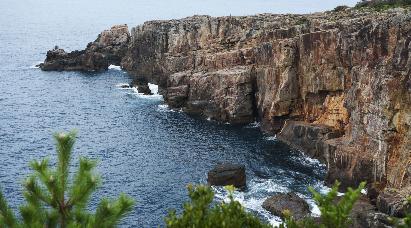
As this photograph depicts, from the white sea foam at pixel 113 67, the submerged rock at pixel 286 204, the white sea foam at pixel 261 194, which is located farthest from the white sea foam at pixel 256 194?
the white sea foam at pixel 113 67

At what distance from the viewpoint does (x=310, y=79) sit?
75.6m

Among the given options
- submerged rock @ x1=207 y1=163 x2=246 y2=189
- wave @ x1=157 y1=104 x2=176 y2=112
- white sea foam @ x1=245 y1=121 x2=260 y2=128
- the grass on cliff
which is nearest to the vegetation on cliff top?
submerged rock @ x1=207 y1=163 x2=246 y2=189

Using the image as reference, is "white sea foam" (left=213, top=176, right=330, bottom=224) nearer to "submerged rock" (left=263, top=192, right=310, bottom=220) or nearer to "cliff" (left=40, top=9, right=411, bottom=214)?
"submerged rock" (left=263, top=192, right=310, bottom=220)

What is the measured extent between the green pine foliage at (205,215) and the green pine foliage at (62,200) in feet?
6.73

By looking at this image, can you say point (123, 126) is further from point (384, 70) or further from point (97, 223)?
point (97, 223)

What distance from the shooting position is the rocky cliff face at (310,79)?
2039 inches

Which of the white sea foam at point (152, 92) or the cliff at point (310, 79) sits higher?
the cliff at point (310, 79)

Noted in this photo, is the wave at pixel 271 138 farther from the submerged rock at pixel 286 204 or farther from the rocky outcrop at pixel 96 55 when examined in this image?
the rocky outcrop at pixel 96 55

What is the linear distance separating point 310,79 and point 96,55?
8190 cm

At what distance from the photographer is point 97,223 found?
14.4 meters

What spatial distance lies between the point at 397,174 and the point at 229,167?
18.9m

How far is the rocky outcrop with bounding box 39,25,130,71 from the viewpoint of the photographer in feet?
460

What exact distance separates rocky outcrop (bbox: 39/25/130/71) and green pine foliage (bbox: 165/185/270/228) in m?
128

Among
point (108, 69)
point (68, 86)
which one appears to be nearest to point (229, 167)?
point (68, 86)
